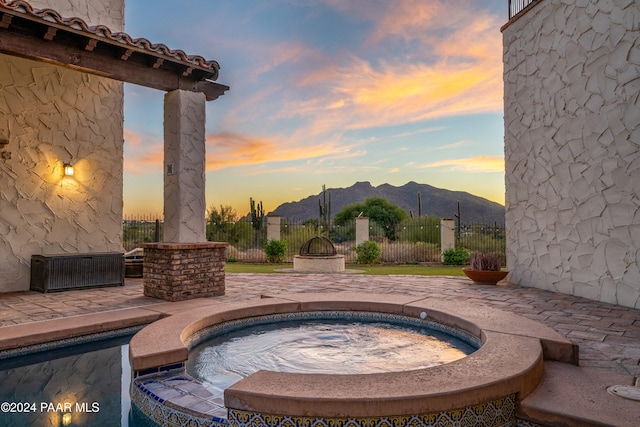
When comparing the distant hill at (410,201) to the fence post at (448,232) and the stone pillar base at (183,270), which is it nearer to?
the fence post at (448,232)

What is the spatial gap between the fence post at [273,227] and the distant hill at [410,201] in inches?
1142

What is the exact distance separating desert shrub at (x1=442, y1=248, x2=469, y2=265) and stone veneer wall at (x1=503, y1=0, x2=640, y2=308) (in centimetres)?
455

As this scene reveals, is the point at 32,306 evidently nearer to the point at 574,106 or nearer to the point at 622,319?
the point at 622,319

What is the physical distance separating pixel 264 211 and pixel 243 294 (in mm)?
13167

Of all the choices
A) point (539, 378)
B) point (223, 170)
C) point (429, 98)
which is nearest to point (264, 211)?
point (223, 170)

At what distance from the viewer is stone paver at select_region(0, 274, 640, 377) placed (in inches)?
153

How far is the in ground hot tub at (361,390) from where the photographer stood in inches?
90.9

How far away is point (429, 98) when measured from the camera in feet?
38.7

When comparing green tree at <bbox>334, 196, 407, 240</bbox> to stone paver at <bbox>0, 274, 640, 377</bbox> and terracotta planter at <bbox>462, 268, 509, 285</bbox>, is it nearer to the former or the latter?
stone paver at <bbox>0, 274, 640, 377</bbox>

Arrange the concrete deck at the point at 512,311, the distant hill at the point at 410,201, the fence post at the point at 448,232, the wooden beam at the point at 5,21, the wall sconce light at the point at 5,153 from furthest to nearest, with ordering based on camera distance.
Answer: the distant hill at the point at 410,201, the fence post at the point at 448,232, the wall sconce light at the point at 5,153, the wooden beam at the point at 5,21, the concrete deck at the point at 512,311

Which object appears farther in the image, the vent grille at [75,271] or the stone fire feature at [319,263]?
the stone fire feature at [319,263]

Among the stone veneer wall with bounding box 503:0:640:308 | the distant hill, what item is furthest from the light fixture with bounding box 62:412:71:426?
the distant hill

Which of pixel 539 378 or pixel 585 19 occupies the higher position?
pixel 585 19

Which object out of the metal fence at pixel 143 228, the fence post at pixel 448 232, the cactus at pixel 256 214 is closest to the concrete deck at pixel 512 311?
the fence post at pixel 448 232
